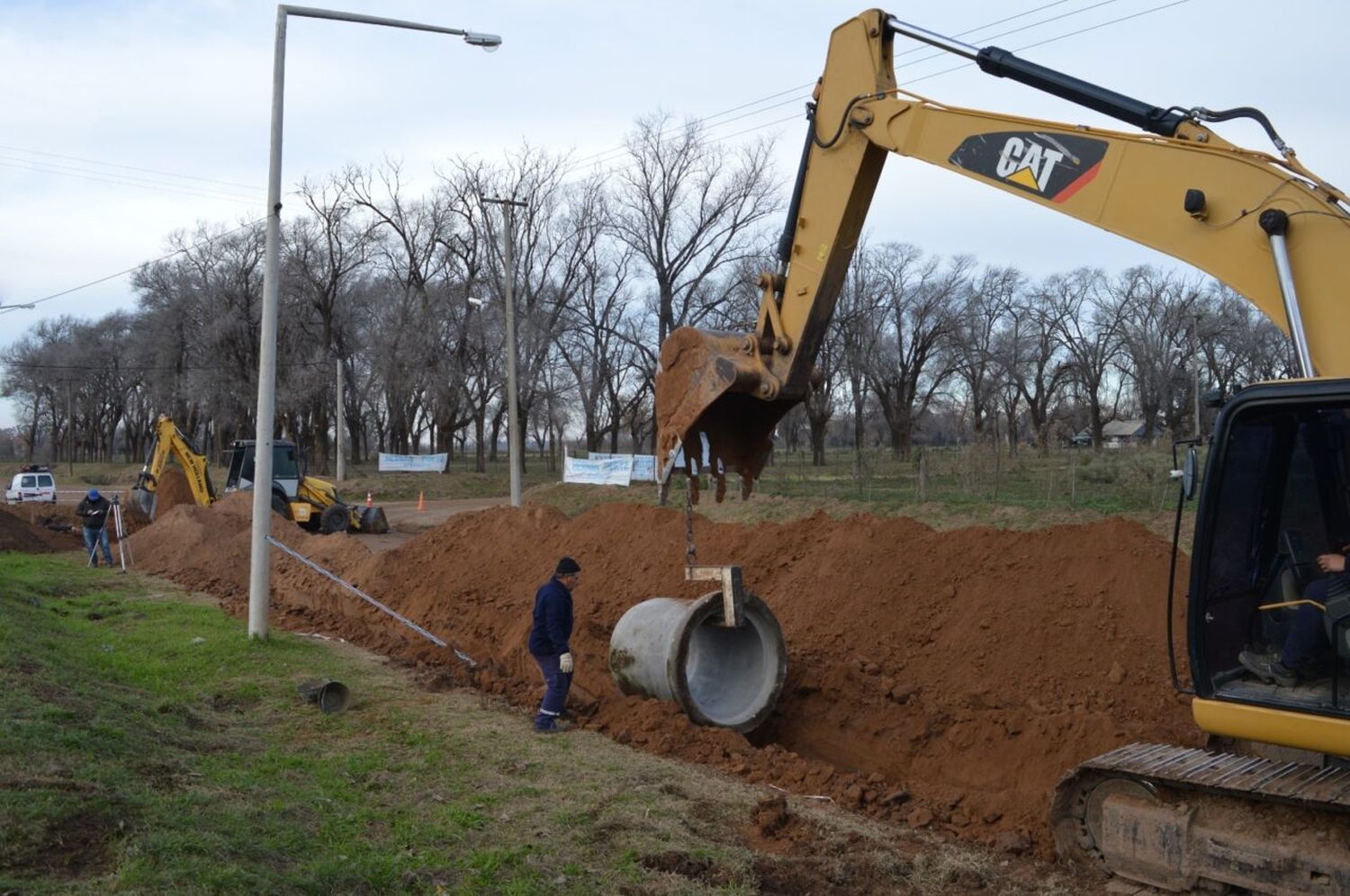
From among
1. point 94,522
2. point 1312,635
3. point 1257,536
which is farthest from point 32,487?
point 1312,635

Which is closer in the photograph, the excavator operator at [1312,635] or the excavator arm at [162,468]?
the excavator operator at [1312,635]

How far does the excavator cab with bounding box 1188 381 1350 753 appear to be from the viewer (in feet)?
18.1

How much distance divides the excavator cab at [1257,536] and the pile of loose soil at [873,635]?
1870 millimetres

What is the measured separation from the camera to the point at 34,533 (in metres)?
26.1

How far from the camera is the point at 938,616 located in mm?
12094

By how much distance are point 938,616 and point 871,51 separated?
6.21 metres

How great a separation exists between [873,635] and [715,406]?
435cm

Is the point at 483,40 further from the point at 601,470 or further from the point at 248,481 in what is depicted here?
the point at 601,470

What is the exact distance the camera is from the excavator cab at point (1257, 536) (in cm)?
552

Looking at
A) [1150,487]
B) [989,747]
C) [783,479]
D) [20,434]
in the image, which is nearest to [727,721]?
[989,747]

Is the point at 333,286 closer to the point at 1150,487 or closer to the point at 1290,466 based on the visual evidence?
the point at 1150,487

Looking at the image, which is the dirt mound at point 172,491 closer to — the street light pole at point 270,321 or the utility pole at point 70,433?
the street light pole at point 270,321

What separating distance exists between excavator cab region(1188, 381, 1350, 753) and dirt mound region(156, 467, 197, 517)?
2630cm

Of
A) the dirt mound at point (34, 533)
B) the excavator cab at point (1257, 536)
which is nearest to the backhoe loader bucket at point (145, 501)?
the dirt mound at point (34, 533)
